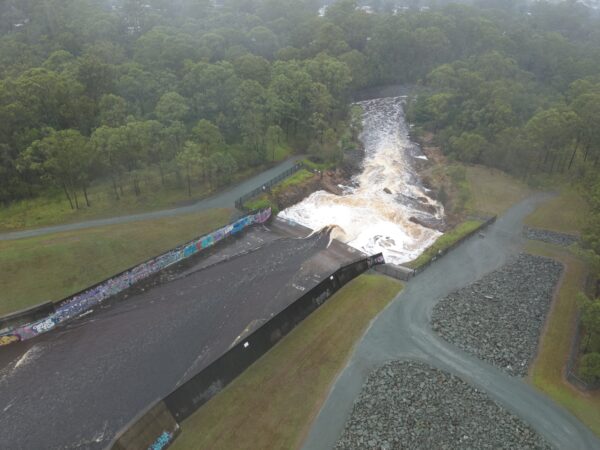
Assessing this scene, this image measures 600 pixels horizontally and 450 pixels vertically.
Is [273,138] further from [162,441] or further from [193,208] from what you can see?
[162,441]

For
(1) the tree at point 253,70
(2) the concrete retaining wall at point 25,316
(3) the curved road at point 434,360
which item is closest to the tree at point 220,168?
(1) the tree at point 253,70

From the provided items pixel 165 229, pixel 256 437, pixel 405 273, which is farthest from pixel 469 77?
pixel 256 437

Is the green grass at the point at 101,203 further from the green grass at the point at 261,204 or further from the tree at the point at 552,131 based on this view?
the tree at the point at 552,131

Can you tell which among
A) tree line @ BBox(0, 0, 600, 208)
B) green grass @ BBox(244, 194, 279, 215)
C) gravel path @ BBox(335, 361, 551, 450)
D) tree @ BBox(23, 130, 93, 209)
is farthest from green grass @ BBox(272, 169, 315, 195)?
gravel path @ BBox(335, 361, 551, 450)

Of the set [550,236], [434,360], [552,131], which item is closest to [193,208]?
[434,360]

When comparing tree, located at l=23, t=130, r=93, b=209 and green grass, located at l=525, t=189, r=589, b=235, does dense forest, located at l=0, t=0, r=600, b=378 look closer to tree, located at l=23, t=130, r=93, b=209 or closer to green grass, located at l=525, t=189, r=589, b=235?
tree, located at l=23, t=130, r=93, b=209
